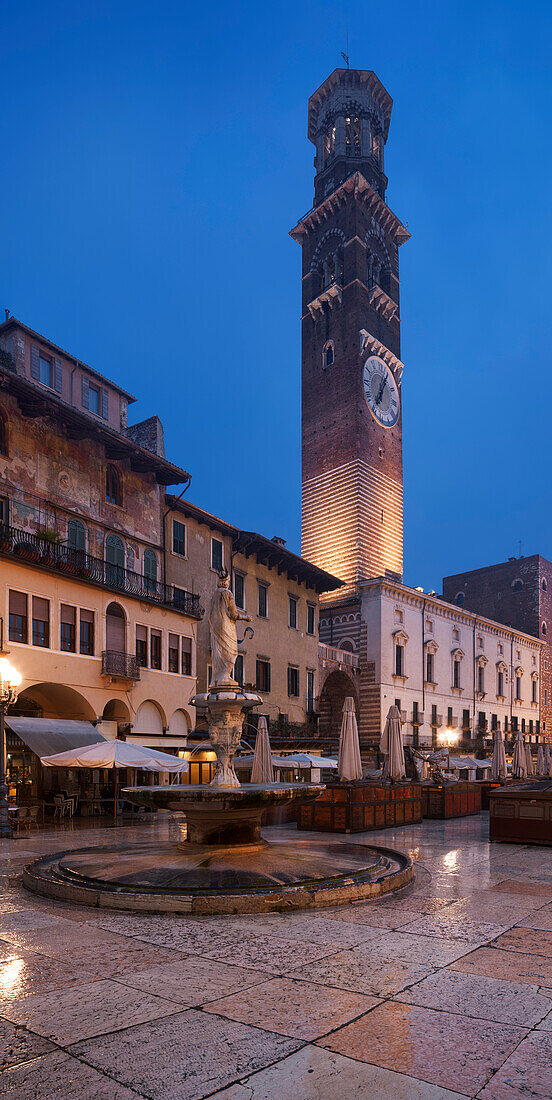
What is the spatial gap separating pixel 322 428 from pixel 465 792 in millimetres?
39563

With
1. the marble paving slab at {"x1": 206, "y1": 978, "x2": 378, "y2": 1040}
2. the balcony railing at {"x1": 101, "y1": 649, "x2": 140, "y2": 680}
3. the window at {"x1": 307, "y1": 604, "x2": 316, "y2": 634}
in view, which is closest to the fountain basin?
the marble paving slab at {"x1": 206, "y1": 978, "x2": 378, "y2": 1040}

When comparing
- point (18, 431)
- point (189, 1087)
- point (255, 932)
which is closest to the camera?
point (189, 1087)

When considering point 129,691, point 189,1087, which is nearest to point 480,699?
point 129,691

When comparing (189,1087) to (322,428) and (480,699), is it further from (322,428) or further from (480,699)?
(480,699)

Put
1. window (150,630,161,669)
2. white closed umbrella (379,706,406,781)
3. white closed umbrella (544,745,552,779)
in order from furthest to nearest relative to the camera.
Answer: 1. white closed umbrella (544,745,552,779)
2. window (150,630,161,669)
3. white closed umbrella (379,706,406,781)

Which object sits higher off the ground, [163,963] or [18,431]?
[18,431]

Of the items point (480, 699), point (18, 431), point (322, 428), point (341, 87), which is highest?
point (341, 87)

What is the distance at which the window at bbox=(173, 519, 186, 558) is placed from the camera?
1273 inches

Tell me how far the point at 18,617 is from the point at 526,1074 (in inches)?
788

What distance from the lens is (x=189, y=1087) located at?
409cm

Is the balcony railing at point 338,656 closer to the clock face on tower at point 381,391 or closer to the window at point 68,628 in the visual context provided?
the clock face on tower at point 381,391

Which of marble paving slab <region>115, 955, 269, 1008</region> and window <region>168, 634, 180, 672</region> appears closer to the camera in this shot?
marble paving slab <region>115, 955, 269, 1008</region>

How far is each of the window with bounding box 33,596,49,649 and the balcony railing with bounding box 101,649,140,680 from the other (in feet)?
8.47

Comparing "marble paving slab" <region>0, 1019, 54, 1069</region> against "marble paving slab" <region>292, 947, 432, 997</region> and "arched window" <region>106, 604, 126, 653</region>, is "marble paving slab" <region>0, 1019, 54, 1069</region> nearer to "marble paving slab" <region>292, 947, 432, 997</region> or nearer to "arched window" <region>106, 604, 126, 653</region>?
"marble paving slab" <region>292, 947, 432, 997</region>
